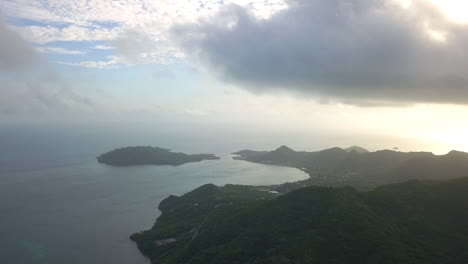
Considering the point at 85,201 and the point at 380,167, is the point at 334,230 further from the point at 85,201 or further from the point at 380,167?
the point at 380,167

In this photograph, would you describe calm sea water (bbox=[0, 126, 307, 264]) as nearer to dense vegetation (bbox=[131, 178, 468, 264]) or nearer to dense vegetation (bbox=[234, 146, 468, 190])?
dense vegetation (bbox=[131, 178, 468, 264])

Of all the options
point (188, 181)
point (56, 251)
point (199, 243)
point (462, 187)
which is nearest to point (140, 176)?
point (188, 181)

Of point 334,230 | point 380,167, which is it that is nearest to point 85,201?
point 334,230

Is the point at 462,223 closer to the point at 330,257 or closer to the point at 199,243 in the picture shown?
the point at 330,257

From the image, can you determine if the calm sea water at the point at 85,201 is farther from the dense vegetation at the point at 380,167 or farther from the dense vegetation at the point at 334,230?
the dense vegetation at the point at 380,167

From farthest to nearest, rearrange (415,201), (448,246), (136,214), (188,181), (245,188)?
(188,181) < (245,188) < (136,214) < (415,201) < (448,246)
